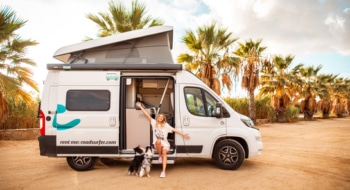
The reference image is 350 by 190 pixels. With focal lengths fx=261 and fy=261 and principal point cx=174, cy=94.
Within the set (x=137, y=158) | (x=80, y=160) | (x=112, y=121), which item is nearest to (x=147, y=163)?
(x=137, y=158)

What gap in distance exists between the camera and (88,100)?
6352 mm

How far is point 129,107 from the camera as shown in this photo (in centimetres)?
693

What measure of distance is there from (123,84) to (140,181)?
2341 millimetres

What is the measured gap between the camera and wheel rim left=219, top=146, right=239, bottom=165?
643 cm

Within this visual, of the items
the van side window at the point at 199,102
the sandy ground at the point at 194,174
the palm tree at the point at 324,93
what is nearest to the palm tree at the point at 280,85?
the palm tree at the point at 324,93

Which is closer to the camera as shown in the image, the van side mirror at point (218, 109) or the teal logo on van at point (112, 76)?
the van side mirror at point (218, 109)

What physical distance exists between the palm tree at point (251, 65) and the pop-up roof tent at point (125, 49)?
534 inches

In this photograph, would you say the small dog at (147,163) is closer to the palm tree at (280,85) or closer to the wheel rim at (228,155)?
the wheel rim at (228,155)

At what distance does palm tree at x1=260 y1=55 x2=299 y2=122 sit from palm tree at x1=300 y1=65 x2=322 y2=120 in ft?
23.4

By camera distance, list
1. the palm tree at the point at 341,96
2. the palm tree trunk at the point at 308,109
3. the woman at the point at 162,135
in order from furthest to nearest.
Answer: the palm tree at the point at 341,96, the palm tree trunk at the point at 308,109, the woman at the point at 162,135

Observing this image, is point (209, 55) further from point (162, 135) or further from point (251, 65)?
point (162, 135)

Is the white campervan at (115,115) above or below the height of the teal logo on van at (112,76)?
below

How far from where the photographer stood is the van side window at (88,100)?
6.30 metres

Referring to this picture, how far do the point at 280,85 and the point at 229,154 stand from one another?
1870 centimetres
